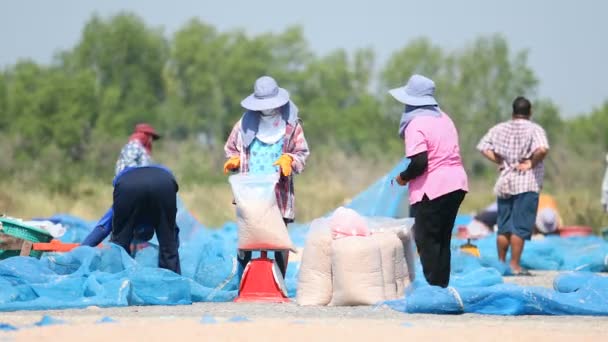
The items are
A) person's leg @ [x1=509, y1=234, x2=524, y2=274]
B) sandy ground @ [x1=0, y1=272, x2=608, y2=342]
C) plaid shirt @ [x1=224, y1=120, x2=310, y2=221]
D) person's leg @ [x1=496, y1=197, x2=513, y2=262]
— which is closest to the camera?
sandy ground @ [x1=0, y1=272, x2=608, y2=342]

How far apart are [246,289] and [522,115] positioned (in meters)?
4.81

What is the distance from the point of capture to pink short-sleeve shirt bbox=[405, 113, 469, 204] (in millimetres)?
10477

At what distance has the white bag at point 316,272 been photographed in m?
10.2

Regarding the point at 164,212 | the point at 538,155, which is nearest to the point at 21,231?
the point at 164,212

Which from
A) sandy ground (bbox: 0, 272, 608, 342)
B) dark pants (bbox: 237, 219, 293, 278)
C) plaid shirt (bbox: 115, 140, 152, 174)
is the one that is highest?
plaid shirt (bbox: 115, 140, 152, 174)

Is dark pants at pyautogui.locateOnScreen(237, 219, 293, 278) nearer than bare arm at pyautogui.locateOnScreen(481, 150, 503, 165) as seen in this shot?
Yes

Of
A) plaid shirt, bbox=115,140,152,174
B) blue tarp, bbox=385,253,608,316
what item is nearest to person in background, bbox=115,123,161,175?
plaid shirt, bbox=115,140,152,174

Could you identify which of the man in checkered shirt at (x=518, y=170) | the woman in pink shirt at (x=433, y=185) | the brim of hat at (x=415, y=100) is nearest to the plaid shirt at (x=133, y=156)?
the man in checkered shirt at (x=518, y=170)

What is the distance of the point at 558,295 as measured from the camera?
9422mm

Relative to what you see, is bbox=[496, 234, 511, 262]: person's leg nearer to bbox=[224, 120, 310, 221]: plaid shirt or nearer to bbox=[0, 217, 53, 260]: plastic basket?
bbox=[224, 120, 310, 221]: plaid shirt

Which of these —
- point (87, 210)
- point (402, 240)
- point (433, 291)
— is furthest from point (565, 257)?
point (87, 210)

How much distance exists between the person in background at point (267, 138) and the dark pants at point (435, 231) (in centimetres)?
118

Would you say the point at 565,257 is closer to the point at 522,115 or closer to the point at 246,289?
the point at 522,115

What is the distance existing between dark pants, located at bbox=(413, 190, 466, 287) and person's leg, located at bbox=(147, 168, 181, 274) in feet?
6.91
